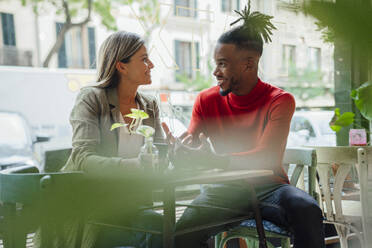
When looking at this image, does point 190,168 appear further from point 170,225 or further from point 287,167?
point 287,167

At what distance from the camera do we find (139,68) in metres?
1.76

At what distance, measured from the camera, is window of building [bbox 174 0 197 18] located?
2553 mm

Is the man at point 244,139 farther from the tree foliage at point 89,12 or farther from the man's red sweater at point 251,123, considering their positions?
the tree foliage at point 89,12

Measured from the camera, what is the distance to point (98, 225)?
153 centimetres

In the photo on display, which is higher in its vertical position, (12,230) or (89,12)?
(89,12)

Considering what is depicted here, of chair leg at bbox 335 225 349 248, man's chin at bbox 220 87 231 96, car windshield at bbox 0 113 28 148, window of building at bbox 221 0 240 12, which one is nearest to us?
man's chin at bbox 220 87 231 96

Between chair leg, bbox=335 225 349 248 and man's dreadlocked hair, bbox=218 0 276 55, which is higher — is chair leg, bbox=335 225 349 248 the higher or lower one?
the lower one

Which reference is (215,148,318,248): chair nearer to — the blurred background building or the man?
the man

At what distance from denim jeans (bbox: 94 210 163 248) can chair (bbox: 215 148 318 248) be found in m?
0.33

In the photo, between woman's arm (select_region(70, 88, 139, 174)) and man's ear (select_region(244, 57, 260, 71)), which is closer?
woman's arm (select_region(70, 88, 139, 174))

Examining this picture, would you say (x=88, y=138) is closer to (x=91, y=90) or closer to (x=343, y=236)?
(x=91, y=90)

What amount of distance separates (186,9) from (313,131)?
1.37 m

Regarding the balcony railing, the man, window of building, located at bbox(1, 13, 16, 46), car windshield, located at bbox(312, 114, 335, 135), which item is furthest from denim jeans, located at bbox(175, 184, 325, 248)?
the balcony railing

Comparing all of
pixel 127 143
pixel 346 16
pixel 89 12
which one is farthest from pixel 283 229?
pixel 89 12
